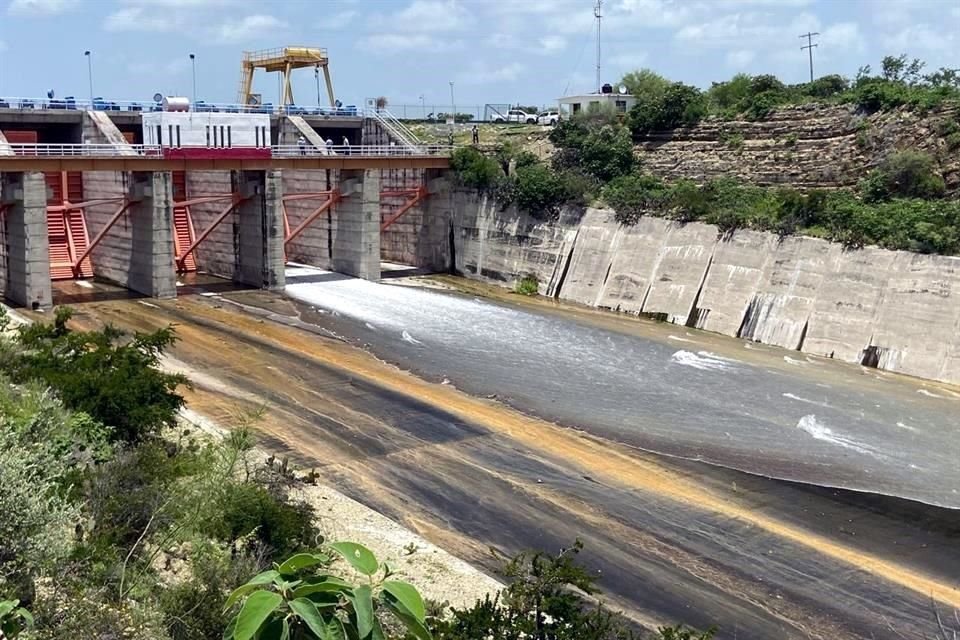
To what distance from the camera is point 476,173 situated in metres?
52.4

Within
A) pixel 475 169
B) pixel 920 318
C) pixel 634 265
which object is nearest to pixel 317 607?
pixel 920 318

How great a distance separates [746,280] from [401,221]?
2373 centimetres

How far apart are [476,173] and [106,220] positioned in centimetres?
1970

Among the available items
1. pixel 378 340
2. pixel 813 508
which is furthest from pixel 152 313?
pixel 813 508

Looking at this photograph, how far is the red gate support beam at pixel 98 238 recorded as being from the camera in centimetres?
4475

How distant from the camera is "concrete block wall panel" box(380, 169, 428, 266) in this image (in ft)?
184

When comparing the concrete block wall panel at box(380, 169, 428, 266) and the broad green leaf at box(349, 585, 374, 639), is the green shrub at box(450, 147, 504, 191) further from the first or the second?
the broad green leaf at box(349, 585, 374, 639)

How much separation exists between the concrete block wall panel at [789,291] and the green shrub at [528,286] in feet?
41.9

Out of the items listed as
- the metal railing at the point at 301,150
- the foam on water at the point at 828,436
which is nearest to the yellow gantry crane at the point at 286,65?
the metal railing at the point at 301,150

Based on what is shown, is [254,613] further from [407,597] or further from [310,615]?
[407,597]

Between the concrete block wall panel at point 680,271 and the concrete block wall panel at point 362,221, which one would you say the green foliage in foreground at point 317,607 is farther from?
the concrete block wall panel at point 362,221

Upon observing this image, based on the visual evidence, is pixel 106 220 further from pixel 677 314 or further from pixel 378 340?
pixel 677 314

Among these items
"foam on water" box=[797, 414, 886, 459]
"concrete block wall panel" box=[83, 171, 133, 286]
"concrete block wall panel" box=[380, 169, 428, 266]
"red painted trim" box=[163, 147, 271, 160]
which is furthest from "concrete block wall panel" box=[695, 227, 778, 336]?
"concrete block wall panel" box=[83, 171, 133, 286]

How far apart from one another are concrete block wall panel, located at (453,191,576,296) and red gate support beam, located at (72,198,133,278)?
1787 centimetres
